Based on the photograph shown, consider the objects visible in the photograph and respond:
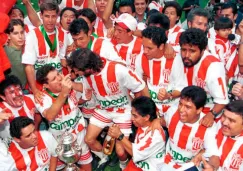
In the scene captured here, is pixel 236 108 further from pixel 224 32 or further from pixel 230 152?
pixel 224 32

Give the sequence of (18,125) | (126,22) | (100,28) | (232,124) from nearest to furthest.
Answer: (232,124)
(18,125)
(126,22)
(100,28)

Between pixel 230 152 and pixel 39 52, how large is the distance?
282cm

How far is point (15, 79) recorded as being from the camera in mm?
3896

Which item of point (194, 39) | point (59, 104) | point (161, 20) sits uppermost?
point (161, 20)

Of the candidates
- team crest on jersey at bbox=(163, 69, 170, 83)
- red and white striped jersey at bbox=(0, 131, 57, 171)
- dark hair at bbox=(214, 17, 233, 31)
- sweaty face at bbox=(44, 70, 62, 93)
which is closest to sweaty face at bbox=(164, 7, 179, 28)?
dark hair at bbox=(214, 17, 233, 31)

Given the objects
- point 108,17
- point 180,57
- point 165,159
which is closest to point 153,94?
point 180,57

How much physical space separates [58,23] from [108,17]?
32.8 inches

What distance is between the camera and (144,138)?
11.9 feet

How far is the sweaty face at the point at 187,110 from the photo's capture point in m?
3.30

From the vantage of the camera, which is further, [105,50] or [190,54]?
[105,50]

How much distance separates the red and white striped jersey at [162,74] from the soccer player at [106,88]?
227 millimetres

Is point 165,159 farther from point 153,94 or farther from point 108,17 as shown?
point 108,17

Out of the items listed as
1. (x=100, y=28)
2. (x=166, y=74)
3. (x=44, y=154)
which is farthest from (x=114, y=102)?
(x=100, y=28)

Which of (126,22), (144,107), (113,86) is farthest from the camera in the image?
(126,22)
